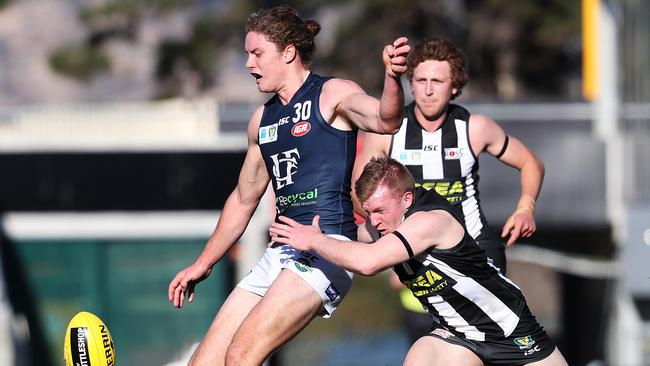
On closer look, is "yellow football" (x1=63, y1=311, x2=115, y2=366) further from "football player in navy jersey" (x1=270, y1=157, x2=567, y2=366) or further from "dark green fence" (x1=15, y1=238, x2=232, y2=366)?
"dark green fence" (x1=15, y1=238, x2=232, y2=366)

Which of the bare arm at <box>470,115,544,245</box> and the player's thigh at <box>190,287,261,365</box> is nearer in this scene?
the player's thigh at <box>190,287,261,365</box>

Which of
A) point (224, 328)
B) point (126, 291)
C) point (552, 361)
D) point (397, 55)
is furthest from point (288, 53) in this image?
point (126, 291)

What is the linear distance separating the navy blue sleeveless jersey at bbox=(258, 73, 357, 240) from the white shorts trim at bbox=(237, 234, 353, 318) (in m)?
0.15

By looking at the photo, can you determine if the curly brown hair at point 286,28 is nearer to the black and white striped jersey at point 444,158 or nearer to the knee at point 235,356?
the black and white striped jersey at point 444,158

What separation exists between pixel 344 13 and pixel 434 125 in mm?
26964

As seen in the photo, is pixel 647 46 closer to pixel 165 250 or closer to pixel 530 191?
pixel 165 250

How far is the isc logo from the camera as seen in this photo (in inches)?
225

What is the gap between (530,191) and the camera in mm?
6621

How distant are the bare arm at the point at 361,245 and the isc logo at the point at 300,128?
455 mm

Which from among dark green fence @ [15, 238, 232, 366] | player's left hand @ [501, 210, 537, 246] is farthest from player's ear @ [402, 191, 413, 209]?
dark green fence @ [15, 238, 232, 366]

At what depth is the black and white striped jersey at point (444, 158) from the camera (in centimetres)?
640

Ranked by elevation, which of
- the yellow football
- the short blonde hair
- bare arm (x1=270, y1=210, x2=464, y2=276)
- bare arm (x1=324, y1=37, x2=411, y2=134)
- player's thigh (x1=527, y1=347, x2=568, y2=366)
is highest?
bare arm (x1=324, y1=37, x2=411, y2=134)

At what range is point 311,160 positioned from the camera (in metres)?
5.75

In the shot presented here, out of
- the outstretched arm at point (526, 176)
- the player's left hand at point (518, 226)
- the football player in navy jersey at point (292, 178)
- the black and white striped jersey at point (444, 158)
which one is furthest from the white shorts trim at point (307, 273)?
the outstretched arm at point (526, 176)
